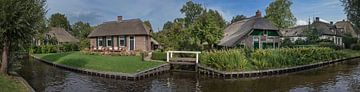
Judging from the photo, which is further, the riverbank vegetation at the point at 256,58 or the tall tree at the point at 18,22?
the riverbank vegetation at the point at 256,58

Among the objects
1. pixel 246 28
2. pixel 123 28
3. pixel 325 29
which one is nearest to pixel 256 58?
pixel 246 28

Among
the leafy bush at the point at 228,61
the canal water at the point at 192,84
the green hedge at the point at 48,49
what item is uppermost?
the green hedge at the point at 48,49

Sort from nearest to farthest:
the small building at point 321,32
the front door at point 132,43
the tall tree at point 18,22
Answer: the tall tree at point 18,22, the front door at point 132,43, the small building at point 321,32

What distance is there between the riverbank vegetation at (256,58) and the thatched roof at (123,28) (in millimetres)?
16933

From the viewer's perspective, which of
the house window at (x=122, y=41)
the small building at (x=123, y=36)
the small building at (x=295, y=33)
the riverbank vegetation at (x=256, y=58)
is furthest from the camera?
the small building at (x=295, y=33)

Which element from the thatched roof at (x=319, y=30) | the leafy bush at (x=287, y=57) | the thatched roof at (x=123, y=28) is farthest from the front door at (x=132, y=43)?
the thatched roof at (x=319, y=30)

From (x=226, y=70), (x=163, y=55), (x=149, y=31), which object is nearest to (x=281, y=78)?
(x=226, y=70)

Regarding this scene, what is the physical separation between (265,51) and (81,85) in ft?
49.4

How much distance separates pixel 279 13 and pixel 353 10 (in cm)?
1500

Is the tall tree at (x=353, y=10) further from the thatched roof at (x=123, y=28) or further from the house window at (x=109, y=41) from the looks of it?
the house window at (x=109, y=41)

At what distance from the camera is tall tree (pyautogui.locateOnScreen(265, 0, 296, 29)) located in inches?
2292

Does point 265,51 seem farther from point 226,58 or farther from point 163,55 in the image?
point 163,55

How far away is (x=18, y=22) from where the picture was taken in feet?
55.3

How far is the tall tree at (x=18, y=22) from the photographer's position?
16.5 meters
